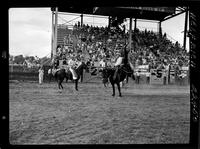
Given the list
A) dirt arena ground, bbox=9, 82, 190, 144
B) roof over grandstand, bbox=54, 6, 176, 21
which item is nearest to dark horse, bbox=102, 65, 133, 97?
dirt arena ground, bbox=9, 82, 190, 144

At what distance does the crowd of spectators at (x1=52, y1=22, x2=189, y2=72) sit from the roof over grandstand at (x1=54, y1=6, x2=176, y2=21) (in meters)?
0.17

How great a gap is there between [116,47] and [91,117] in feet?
2.40

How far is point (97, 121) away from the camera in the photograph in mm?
1932

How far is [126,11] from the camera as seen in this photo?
6.02 feet

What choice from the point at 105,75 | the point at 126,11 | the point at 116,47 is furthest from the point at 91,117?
the point at 126,11

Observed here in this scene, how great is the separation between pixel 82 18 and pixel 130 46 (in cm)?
54

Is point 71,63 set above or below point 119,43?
below

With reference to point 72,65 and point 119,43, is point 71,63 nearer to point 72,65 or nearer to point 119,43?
point 72,65

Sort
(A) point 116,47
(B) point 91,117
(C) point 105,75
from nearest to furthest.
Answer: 1. (B) point 91,117
2. (A) point 116,47
3. (C) point 105,75

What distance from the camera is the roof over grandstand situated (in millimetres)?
1810

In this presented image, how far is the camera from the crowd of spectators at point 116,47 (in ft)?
6.64

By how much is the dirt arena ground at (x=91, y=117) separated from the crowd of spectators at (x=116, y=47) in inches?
11.9

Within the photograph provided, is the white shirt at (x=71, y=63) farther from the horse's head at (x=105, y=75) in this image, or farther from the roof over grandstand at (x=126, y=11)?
the roof over grandstand at (x=126, y=11)
